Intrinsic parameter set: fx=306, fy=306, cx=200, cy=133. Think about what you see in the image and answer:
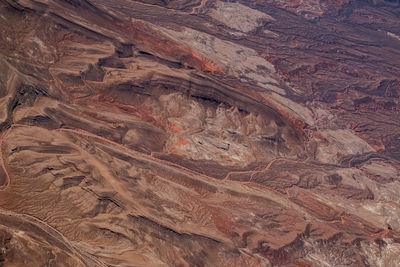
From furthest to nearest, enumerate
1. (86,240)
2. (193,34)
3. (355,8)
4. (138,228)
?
(355,8) → (193,34) → (138,228) → (86,240)

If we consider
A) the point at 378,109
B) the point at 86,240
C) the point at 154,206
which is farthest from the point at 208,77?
the point at 378,109

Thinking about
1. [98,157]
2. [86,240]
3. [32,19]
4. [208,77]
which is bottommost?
[86,240]

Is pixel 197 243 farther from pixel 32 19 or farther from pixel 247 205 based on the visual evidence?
pixel 32 19

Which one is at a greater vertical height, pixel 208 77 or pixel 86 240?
pixel 208 77

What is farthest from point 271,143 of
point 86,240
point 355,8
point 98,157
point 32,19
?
point 355,8

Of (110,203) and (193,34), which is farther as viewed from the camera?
(193,34)

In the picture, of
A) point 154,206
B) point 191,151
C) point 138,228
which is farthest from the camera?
point 191,151
